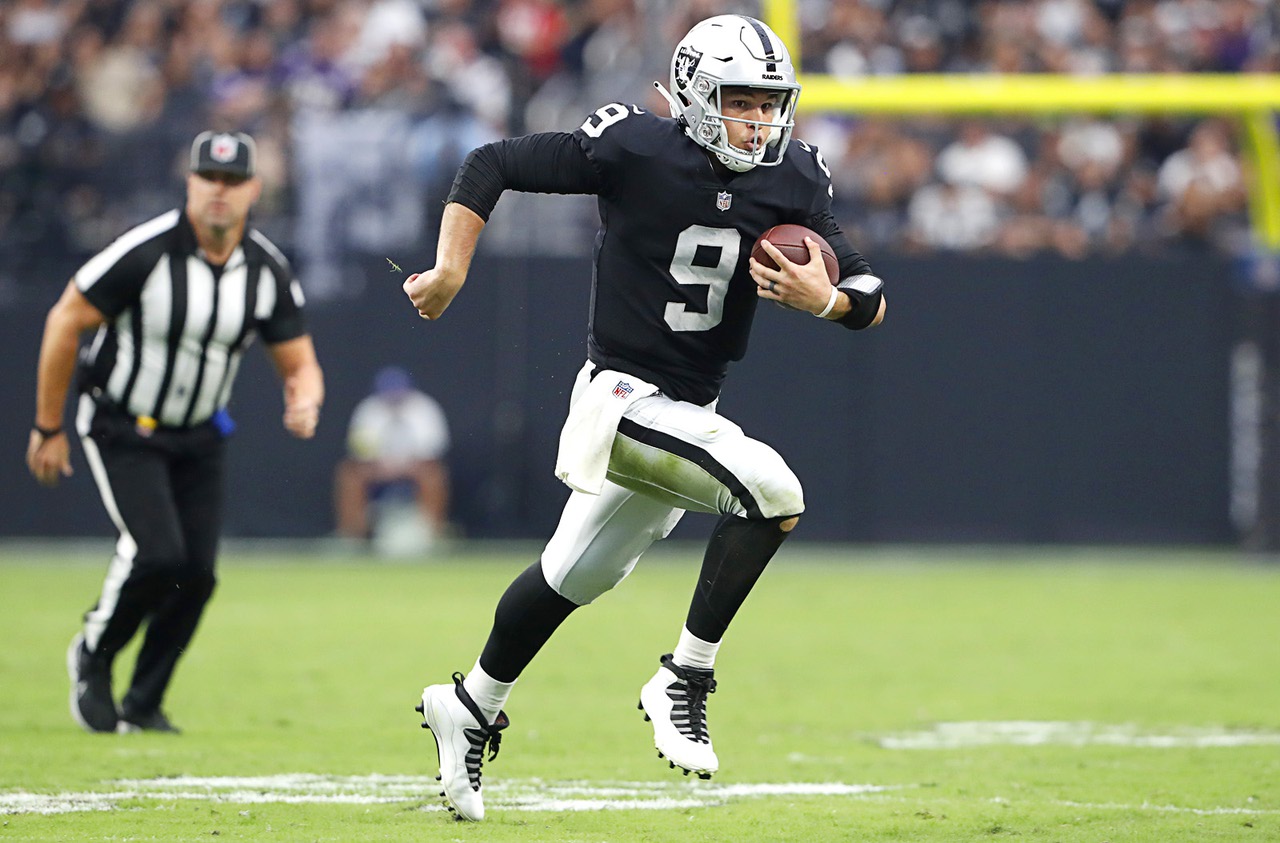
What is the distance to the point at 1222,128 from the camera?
45.1ft

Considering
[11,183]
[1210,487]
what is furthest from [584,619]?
[11,183]

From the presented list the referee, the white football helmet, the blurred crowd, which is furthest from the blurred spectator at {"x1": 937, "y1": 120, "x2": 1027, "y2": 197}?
the white football helmet

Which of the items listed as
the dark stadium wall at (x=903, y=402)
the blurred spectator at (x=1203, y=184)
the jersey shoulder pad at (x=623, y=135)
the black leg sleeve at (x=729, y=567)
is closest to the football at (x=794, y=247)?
the jersey shoulder pad at (x=623, y=135)

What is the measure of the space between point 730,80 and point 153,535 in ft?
9.25

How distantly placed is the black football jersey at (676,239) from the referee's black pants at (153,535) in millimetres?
2228

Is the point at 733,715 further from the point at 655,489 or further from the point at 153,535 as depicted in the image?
the point at 655,489

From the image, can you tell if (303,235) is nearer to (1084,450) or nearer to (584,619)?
(584,619)

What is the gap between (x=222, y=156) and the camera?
245 inches

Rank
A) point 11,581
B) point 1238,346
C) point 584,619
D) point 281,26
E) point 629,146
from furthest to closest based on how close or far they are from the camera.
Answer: point 281,26 → point 1238,346 → point 11,581 → point 584,619 → point 629,146

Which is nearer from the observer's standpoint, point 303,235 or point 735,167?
point 735,167

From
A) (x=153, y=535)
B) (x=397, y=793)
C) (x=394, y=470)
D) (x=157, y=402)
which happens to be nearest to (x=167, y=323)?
Answer: (x=157, y=402)

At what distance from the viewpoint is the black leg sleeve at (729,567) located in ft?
14.4

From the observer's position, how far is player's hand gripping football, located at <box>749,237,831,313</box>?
13.9 feet

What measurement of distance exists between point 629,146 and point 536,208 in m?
9.40
